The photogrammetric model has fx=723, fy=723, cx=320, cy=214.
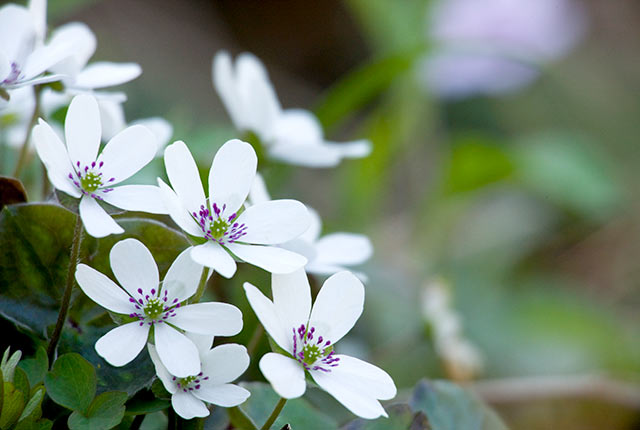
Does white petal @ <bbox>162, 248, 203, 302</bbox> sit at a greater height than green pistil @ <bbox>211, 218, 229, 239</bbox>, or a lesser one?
lesser

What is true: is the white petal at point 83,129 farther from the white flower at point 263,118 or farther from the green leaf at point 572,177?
the green leaf at point 572,177

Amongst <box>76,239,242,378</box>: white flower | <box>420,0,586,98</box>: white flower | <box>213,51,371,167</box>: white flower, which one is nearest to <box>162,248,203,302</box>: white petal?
A: <box>76,239,242,378</box>: white flower

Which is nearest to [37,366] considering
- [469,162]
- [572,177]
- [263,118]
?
[263,118]

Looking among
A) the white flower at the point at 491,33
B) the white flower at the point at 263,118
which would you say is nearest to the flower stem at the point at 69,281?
the white flower at the point at 263,118

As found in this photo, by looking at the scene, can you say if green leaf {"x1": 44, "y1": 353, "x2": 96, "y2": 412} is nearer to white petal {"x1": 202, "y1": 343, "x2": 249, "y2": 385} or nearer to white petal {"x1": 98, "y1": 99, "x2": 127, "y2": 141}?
white petal {"x1": 202, "y1": 343, "x2": 249, "y2": 385}

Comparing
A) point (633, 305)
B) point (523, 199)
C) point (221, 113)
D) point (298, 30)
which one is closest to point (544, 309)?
point (633, 305)

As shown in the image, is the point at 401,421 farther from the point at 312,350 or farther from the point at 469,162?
the point at 469,162

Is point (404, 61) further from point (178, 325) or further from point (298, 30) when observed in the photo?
point (298, 30)

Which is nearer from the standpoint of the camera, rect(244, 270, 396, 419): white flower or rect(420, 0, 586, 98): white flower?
rect(244, 270, 396, 419): white flower
